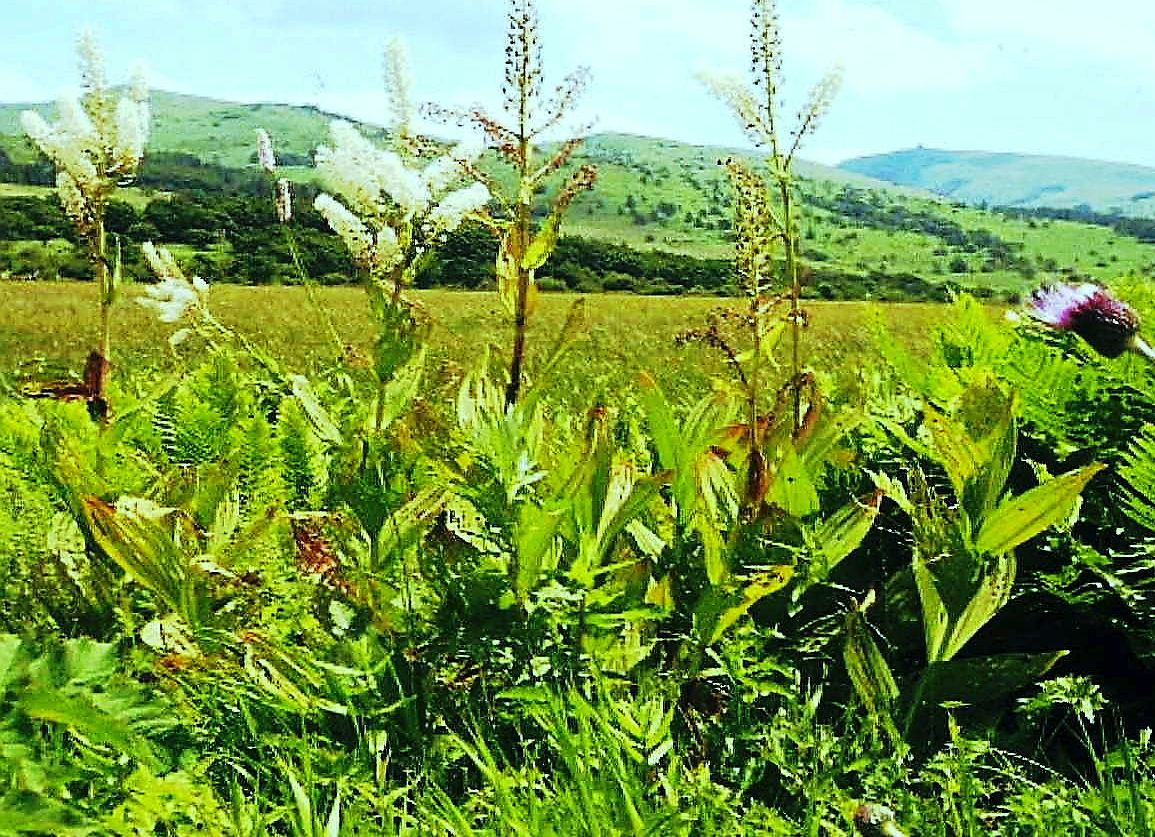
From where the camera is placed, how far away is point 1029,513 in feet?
7.54

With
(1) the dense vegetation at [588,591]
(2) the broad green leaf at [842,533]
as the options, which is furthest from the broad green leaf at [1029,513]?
(2) the broad green leaf at [842,533]

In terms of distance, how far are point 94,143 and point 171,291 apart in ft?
1.91

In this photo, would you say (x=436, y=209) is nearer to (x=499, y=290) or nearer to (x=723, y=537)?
(x=499, y=290)

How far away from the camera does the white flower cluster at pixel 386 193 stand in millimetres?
2416

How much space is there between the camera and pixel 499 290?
2803mm

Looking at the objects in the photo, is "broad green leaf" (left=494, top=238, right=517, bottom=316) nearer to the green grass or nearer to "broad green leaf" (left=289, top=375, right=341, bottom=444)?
"broad green leaf" (left=289, top=375, right=341, bottom=444)

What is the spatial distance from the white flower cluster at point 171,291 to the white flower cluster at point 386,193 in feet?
2.34

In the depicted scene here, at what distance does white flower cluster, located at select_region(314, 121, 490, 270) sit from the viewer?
2416mm

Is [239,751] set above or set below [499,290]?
below

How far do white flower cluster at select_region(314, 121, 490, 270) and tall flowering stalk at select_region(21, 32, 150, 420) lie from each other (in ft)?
3.65

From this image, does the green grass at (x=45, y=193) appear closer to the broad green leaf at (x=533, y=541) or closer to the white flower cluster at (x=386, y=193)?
the white flower cluster at (x=386, y=193)

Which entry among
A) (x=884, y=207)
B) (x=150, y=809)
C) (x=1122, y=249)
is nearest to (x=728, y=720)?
(x=150, y=809)

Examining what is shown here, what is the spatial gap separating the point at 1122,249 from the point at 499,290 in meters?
167

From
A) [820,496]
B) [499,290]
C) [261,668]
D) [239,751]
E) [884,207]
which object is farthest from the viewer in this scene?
[884,207]
